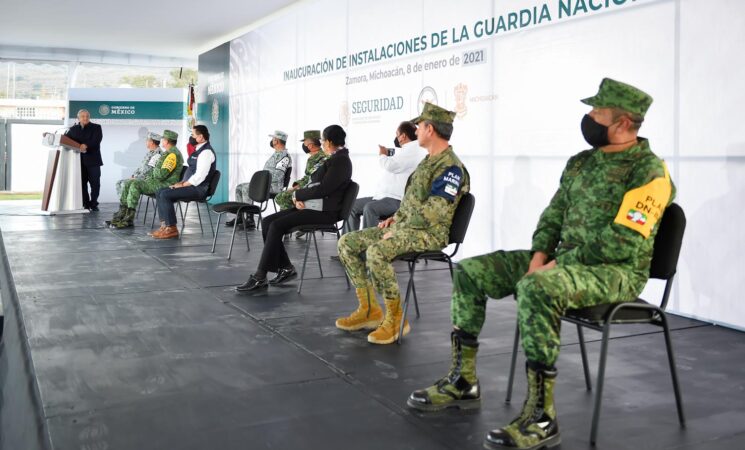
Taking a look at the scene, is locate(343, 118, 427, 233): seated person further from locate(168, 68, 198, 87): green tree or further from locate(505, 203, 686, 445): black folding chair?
locate(168, 68, 198, 87): green tree

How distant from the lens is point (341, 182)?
537cm

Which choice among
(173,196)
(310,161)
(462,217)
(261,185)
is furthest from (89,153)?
(462,217)

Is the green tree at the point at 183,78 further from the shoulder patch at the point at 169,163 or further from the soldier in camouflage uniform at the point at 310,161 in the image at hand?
the soldier in camouflage uniform at the point at 310,161

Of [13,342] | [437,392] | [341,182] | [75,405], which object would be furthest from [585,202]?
[13,342]

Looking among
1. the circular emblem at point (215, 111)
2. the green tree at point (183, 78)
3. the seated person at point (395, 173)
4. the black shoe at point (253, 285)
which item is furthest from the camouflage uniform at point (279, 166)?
the green tree at point (183, 78)

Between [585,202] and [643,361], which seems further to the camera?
[643,361]

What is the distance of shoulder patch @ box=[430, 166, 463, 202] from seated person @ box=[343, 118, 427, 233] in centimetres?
240

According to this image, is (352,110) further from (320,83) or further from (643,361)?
(643,361)

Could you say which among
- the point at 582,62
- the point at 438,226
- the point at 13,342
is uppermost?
the point at 582,62

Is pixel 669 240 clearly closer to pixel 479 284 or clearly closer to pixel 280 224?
pixel 479 284

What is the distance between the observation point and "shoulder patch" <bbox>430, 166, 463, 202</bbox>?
3822mm

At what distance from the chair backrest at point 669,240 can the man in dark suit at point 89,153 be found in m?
11.0

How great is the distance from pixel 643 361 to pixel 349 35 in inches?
244

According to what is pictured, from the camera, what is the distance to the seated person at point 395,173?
6312mm
